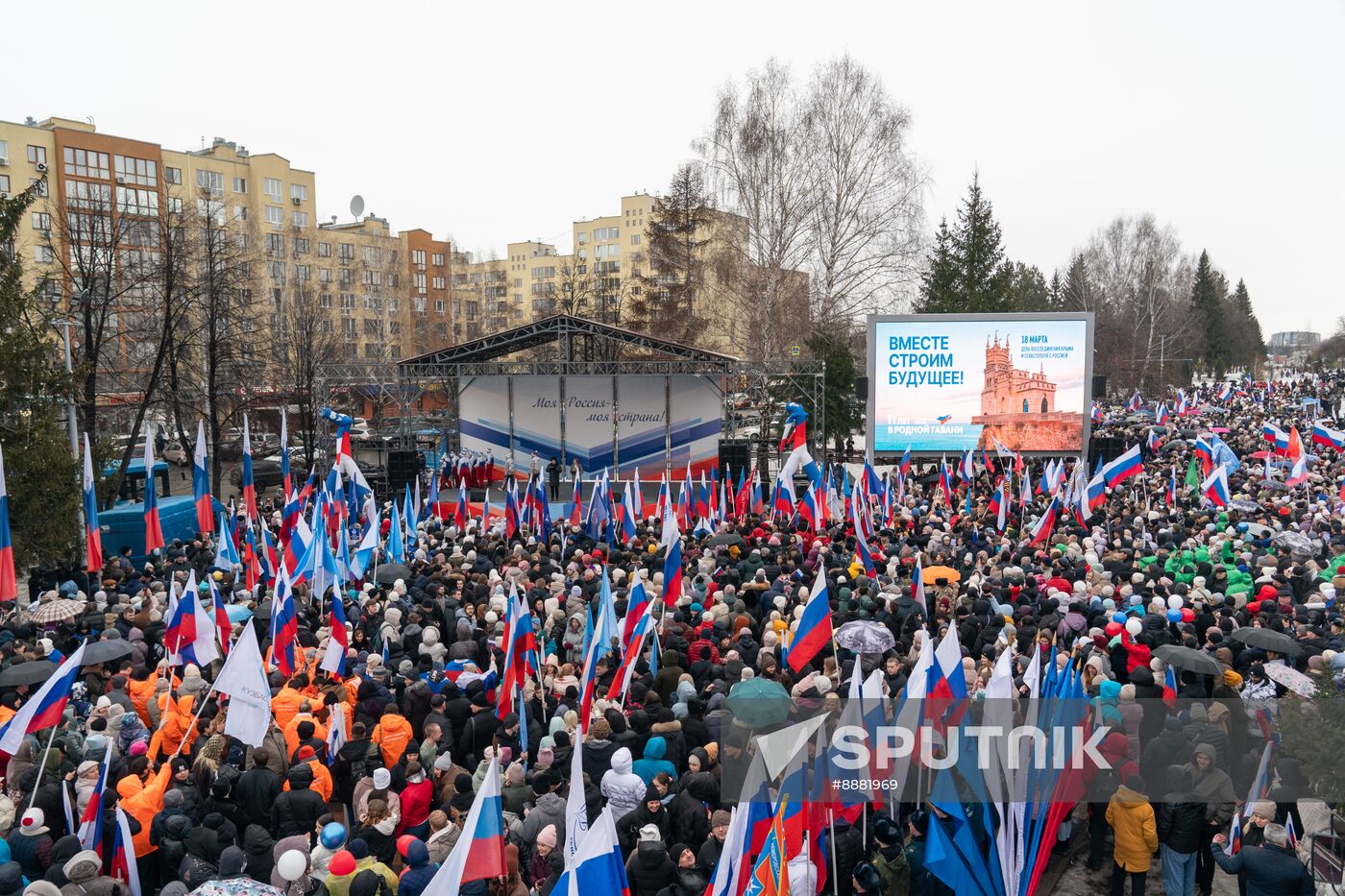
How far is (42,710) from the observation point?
706cm

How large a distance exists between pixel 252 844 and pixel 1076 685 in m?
5.81

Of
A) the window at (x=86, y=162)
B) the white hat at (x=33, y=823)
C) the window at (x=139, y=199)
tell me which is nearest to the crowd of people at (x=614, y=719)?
the white hat at (x=33, y=823)

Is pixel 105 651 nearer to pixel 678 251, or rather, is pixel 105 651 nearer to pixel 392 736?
pixel 392 736

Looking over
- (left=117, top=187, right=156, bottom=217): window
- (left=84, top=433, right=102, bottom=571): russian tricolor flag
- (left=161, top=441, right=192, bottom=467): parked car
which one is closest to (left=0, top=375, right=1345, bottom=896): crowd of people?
(left=84, top=433, right=102, bottom=571): russian tricolor flag

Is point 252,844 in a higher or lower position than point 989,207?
lower

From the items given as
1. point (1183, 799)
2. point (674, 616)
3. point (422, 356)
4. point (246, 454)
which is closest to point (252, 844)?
point (674, 616)

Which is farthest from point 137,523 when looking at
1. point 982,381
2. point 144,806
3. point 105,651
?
point 982,381

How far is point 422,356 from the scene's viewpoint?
1085 inches

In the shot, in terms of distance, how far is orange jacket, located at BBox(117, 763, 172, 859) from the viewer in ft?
20.8

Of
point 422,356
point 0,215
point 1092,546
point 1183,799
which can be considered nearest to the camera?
point 1183,799

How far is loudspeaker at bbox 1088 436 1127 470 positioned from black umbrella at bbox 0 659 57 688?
26176 millimetres

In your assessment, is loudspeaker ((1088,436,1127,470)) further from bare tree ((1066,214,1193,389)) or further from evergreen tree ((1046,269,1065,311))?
evergreen tree ((1046,269,1065,311))

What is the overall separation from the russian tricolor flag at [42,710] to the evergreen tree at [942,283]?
42059mm

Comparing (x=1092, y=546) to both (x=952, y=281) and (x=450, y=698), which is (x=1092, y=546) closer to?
(x=450, y=698)
